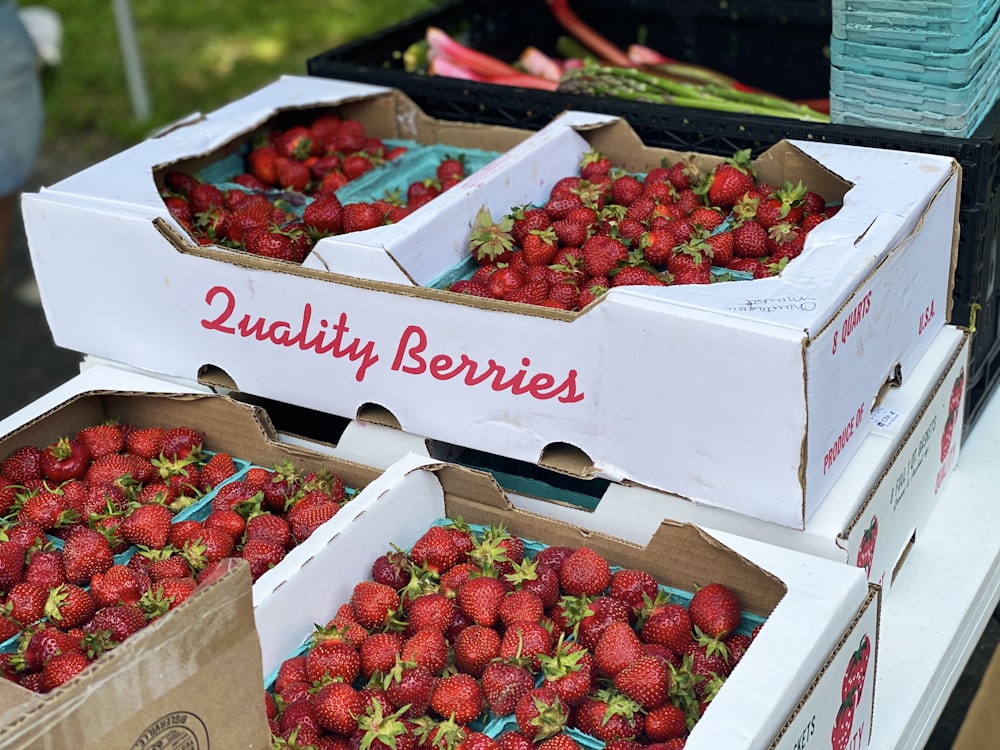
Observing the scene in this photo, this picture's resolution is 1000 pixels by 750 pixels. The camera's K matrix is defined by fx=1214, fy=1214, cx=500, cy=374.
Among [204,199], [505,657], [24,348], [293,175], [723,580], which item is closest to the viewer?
[505,657]

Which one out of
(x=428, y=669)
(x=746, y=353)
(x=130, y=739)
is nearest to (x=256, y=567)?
(x=428, y=669)

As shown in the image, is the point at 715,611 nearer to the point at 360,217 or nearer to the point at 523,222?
the point at 523,222

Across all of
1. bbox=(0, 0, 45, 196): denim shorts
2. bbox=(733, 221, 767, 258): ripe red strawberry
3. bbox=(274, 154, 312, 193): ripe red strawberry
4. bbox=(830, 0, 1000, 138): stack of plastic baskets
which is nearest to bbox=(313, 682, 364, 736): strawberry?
bbox=(733, 221, 767, 258): ripe red strawberry

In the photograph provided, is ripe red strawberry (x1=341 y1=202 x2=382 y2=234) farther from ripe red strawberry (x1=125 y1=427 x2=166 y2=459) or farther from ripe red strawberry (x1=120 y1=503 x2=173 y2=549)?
ripe red strawberry (x1=120 y1=503 x2=173 y2=549)

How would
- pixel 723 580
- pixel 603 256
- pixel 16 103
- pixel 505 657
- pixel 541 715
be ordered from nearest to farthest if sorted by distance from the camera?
1. pixel 541 715
2. pixel 505 657
3. pixel 723 580
4. pixel 603 256
5. pixel 16 103

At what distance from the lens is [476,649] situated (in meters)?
1.52

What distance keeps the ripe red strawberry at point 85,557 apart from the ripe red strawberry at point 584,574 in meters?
0.64

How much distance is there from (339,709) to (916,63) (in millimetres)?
1402

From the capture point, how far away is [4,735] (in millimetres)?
1002

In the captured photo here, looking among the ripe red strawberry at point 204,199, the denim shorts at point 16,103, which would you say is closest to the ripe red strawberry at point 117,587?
the ripe red strawberry at point 204,199

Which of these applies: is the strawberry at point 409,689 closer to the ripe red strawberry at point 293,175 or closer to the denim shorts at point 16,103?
the ripe red strawberry at point 293,175

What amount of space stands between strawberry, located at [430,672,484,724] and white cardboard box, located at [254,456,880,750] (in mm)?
237

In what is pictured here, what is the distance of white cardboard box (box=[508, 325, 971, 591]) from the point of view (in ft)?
5.24

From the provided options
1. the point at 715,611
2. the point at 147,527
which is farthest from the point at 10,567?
the point at 715,611
